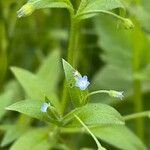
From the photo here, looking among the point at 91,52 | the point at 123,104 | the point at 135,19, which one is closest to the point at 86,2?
the point at 135,19

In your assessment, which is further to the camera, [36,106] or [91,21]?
[91,21]

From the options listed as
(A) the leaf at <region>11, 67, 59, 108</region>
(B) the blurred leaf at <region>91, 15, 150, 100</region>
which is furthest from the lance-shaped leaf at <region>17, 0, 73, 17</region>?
(B) the blurred leaf at <region>91, 15, 150, 100</region>

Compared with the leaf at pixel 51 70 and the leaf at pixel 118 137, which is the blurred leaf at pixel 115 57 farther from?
the leaf at pixel 118 137

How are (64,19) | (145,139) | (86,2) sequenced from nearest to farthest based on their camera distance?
(86,2)
(145,139)
(64,19)

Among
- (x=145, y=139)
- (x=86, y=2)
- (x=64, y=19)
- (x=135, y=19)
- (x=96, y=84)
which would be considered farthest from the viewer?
(x=64, y=19)

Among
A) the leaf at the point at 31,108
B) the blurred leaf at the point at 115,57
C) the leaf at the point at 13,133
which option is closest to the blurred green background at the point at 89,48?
the blurred leaf at the point at 115,57

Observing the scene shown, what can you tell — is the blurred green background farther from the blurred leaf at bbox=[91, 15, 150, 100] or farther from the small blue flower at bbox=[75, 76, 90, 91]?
the small blue flower at bbox=[75, 76, 90, 91]

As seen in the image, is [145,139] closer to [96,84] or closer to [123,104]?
[123,104]
